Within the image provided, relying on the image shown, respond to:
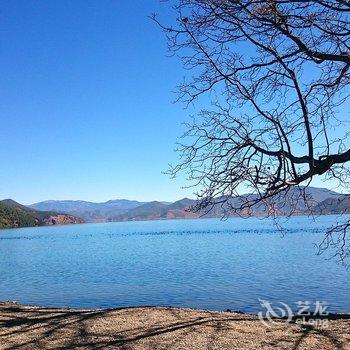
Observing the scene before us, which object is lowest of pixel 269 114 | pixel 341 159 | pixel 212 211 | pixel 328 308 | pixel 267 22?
pixel 328 308

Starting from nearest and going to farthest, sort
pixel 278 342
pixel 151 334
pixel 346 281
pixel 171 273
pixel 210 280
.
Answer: pixel 278 342
pixel 151 334
pixel 346 281
pixel 210 280
pixel 171 273

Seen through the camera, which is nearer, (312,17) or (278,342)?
(312,17)

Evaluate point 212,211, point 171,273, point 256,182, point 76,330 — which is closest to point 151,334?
point 76,330

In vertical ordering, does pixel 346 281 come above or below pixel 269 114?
below

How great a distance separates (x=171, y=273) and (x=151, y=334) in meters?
27.9

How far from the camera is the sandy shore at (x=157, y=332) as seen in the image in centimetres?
827

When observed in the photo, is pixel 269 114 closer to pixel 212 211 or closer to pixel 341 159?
pixel 341 159

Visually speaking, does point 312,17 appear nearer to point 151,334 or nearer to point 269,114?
point 269,114

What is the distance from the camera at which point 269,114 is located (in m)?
6.59

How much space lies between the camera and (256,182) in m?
6.24

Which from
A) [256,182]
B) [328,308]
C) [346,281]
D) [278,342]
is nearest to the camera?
[256,182]

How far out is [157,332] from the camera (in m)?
9.16

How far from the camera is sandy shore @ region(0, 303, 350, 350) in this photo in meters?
8.27

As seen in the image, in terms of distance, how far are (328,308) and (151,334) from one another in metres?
13.8
